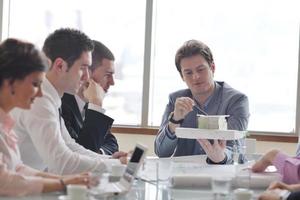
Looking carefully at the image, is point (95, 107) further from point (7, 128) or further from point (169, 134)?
point (7, 128)

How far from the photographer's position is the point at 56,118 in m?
1.98

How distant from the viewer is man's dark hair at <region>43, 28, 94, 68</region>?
2234 mm

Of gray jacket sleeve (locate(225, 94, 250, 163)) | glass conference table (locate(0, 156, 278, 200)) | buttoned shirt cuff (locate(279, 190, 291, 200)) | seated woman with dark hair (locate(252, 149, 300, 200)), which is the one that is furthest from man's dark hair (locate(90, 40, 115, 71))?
buttoned shirt cuff (locate(279, 190, 291, 200))

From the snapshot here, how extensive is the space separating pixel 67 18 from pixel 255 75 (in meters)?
1.64

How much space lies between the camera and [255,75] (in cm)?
423

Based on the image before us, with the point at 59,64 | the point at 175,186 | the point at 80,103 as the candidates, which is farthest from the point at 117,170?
the point at 80,103

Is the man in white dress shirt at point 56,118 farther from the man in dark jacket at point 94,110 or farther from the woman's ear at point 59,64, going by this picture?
the man in dark jacket at point 94,110

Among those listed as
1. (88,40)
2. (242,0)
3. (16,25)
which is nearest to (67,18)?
(16,25)

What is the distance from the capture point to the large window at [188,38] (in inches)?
165

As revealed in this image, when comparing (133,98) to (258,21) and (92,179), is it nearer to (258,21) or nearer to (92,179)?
(258,21)

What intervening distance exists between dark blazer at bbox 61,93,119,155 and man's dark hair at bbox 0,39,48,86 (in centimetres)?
91

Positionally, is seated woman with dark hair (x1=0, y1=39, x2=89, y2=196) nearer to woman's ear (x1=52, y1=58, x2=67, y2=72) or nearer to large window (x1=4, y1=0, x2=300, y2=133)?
woman's ear (x1=52, y1=58, x2=67, y2=72)

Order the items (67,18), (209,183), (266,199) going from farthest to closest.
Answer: (67,18)
(209,183)
(266,199)

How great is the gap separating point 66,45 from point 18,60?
0.67 metres
